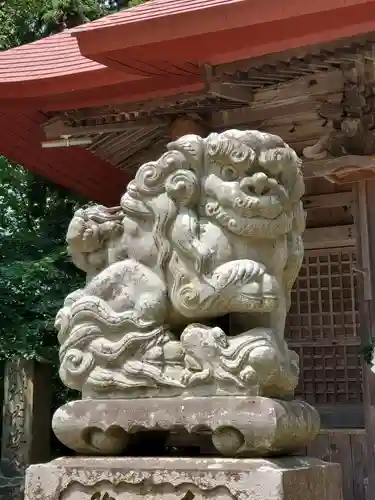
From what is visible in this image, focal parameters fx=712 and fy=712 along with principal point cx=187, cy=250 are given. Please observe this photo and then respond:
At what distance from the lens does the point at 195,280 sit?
8.43 feet

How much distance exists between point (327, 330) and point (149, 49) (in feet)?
11.6

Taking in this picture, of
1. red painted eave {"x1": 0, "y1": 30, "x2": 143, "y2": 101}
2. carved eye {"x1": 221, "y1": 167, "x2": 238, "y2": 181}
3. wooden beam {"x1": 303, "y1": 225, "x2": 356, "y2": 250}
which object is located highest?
red painted eave {"x1": 0, "y1": 30, "x2": 143, "y2": 101}

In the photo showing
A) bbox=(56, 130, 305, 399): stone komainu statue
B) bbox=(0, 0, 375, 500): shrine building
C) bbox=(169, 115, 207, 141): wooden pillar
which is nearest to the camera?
bbox=(56, 130, 305, 399): stone komainu statue

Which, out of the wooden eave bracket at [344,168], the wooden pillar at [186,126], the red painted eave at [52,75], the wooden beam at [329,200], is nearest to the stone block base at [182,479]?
the wooden eave bracket at [344,168]

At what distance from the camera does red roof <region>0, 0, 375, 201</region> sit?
14.8 ft

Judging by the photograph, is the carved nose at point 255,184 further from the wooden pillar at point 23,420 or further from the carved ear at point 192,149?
the wooden pillar at point 23,420

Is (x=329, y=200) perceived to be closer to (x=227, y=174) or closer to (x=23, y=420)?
(x=23, y=420)

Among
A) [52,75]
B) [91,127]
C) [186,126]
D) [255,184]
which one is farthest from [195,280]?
[91,127]

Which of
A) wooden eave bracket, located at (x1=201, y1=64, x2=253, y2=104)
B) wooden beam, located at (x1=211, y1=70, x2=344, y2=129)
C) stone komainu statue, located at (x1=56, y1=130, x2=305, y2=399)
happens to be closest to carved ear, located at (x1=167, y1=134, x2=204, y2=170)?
stone komainu statue, located at (x1=56, y1=130, x2=305, y2=399)

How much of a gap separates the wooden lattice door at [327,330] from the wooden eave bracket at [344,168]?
138 cm

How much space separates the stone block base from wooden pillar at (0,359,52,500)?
3.73m

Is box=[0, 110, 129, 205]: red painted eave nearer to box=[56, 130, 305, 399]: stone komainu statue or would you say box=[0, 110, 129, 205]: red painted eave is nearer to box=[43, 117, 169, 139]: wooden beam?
box=[43, 117, 169, 139]: wooden beam

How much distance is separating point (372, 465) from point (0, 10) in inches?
372

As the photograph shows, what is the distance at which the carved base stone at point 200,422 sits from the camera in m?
2.38
